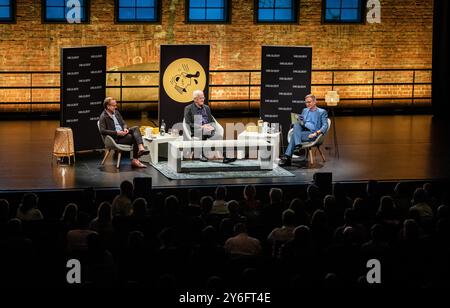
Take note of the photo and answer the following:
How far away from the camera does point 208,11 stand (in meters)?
20.1

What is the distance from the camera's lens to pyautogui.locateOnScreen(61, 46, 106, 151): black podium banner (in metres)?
15.1

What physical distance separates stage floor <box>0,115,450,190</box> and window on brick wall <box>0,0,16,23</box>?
204 cm

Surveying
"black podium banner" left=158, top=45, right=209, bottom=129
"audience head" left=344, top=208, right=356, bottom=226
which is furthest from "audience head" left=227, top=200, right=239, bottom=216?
"black podium banner" left=158, top=45, right=209, bottom=129

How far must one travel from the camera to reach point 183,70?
15.8 metres

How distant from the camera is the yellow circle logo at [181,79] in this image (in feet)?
51.8

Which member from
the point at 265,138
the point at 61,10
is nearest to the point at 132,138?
the point at 265,138

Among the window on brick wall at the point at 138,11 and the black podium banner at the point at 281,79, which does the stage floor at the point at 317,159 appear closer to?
the black podium banner at the point at 281,79

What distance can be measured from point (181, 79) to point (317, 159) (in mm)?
2356

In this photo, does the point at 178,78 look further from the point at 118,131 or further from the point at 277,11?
the point at 277,11

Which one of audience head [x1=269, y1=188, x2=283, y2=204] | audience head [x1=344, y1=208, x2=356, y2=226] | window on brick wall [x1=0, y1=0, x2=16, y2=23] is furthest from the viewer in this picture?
window on brick wall [x1=0, y1=0, x2=16, y2=23]

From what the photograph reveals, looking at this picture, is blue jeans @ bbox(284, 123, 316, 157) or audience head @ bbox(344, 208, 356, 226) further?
blue jeans @ bbox(284, 123, 316, 157)

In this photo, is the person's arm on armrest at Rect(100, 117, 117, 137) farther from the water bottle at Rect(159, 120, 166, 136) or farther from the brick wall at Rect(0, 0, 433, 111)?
the brick wall at Rect(0, 0, 433, 111)
